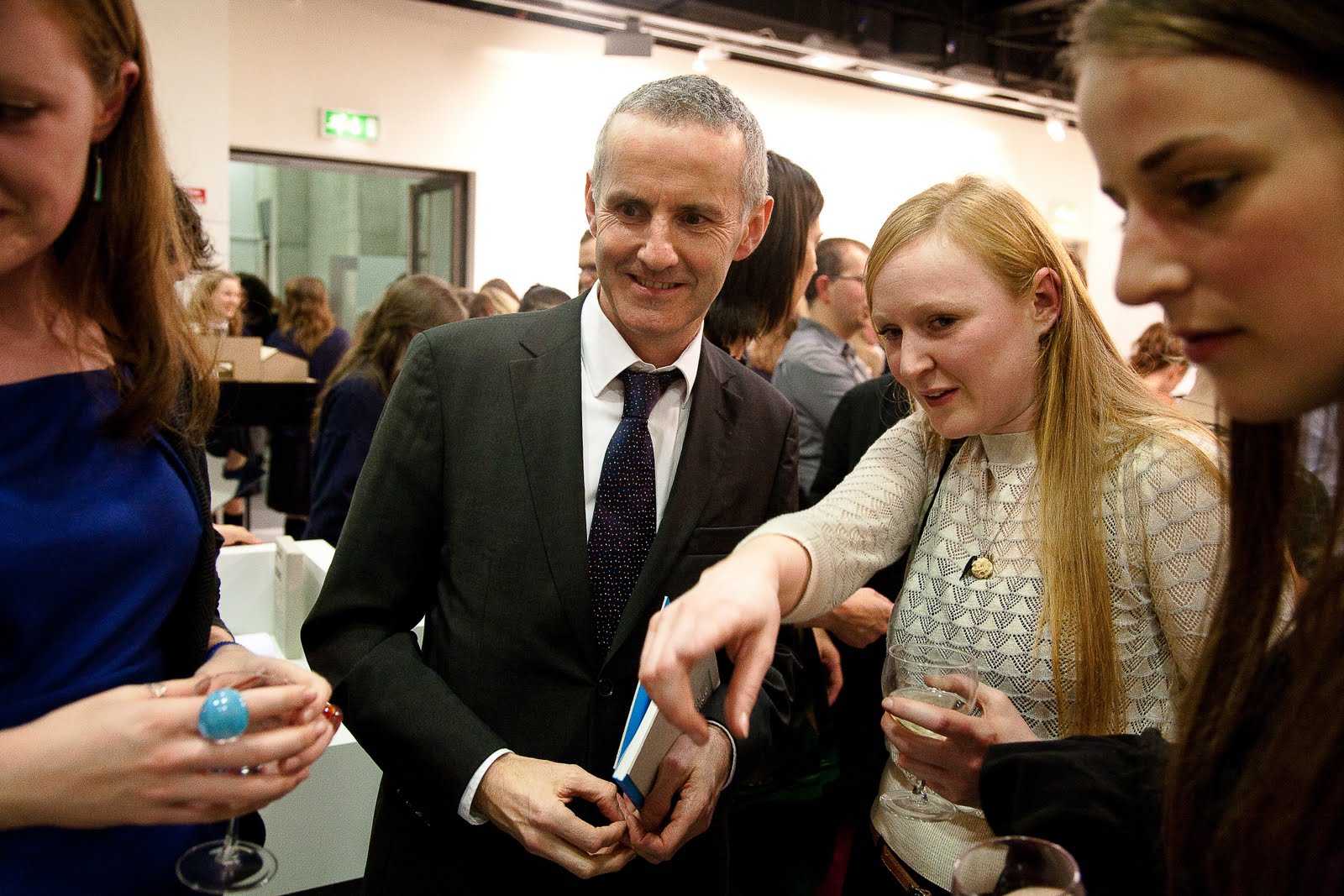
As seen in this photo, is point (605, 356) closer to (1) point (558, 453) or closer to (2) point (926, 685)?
(1) point (558, 453)

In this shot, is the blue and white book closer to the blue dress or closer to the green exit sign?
the blue dress

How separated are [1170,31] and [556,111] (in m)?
8.64

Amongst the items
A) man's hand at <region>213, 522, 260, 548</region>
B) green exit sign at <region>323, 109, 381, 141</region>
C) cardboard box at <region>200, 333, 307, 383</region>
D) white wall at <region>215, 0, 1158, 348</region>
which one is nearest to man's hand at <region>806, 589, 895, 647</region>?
man's hand at <region>213, 522, 260, 548</region>

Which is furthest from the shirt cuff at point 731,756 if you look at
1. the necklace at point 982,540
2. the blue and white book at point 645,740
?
the necklace at point 982,540

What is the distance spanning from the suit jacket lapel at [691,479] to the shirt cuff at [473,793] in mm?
229

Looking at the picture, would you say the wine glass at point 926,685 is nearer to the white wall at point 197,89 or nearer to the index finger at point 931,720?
the index finger at point 931,720

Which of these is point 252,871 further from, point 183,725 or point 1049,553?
point 1049,553

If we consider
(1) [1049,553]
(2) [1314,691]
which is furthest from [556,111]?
(2) [1314,691]

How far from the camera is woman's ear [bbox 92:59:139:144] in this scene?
3.69 ft

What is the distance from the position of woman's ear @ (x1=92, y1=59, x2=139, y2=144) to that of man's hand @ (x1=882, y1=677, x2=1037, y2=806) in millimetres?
1148

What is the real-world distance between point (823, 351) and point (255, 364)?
3.70 metres

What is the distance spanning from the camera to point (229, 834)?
3.72 feet

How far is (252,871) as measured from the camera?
1.14 meters

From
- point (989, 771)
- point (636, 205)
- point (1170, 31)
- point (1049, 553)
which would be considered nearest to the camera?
point (1170, 31)
